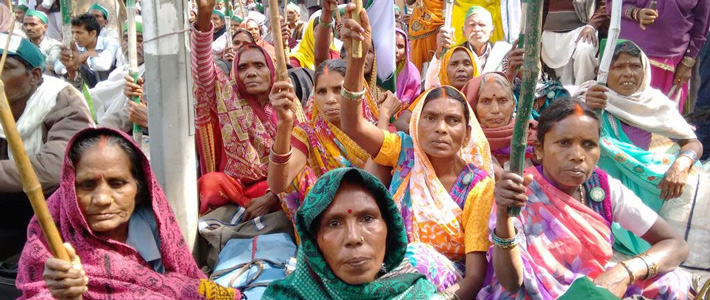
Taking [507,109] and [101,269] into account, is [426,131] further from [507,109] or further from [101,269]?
[101,269]

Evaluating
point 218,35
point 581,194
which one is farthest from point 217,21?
point 581,194

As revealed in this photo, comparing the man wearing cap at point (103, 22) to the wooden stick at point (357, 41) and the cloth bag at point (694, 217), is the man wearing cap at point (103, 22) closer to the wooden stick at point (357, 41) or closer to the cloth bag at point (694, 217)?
the wooden stick at point (357, 41)

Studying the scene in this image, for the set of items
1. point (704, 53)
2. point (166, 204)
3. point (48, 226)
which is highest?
point (704, 53)

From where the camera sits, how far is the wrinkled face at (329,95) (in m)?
3.63

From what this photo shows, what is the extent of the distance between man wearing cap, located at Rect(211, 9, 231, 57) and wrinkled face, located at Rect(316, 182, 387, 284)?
5.28 metres

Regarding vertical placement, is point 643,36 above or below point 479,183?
above

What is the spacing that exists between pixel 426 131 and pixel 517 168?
1.02m

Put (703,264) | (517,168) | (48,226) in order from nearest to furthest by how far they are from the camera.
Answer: (48,226)
(517,168)
(703,264)

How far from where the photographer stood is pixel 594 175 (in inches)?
113

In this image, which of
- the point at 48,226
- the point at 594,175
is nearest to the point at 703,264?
the point at 594,175

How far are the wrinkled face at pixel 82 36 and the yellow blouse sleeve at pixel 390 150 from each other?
20.2ft

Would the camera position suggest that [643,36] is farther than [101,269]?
Yes

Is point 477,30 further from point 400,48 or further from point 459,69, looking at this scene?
point 459,69

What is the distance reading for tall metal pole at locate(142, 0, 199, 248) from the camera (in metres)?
2.94
